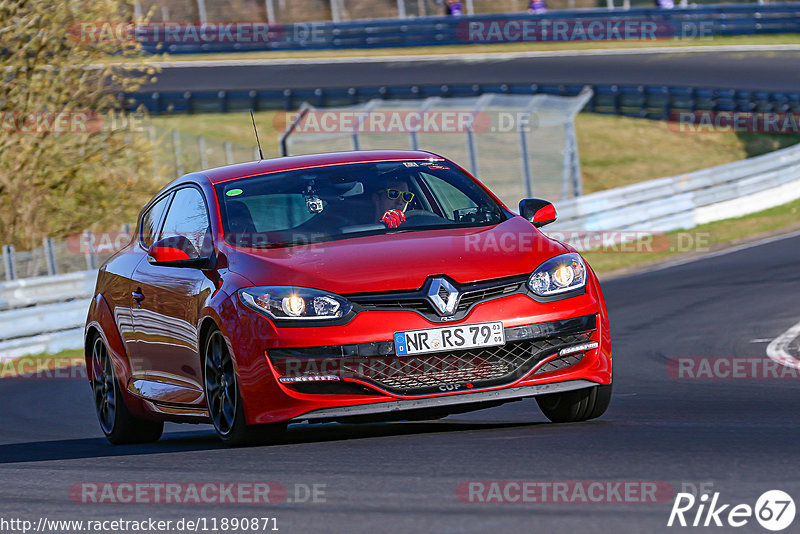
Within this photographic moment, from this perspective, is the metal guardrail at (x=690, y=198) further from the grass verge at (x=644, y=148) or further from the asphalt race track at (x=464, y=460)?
the asphalt race track at (x=464, y=460)

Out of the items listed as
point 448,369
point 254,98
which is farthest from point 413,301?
point 254,98

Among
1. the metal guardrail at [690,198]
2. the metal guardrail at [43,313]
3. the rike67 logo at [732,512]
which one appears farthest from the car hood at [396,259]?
the metal guardrail at [690,198]

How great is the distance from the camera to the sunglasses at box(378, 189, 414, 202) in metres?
7.62

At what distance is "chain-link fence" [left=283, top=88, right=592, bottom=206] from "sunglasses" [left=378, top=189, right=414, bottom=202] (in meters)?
14.5

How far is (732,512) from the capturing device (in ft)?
14.7

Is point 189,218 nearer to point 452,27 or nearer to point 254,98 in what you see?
point 254,98

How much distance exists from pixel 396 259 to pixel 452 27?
39.6m

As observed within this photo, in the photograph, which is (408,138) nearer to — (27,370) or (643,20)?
(27,370)

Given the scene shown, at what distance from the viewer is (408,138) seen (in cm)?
2520

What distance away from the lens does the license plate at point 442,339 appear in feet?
20.9

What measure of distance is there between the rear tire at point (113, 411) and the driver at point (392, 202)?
2.16 m

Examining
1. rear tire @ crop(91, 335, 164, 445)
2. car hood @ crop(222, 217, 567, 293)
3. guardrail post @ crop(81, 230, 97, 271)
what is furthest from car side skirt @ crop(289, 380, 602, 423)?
guardrail post @ crop(81, 230, 97, 271)

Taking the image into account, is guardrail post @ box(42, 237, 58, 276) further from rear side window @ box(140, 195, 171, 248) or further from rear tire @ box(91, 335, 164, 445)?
rear side window @ box(140, 195, 171, 248)

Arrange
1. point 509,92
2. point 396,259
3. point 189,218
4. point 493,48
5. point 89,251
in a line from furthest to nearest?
point 493,48 < point 509,92 < point 89,251 < point 189,218 < point 396,259
